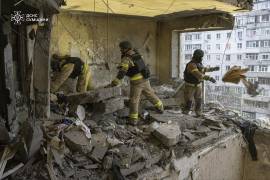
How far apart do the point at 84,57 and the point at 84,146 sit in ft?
15.2

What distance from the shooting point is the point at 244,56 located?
10.8m

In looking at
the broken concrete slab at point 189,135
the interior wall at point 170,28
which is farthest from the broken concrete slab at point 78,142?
the interior wall at point 170,28

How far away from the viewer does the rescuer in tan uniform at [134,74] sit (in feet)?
22.2

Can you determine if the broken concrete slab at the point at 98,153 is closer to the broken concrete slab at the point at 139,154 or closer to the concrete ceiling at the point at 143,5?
the broken concrete slab at the point at 139,154

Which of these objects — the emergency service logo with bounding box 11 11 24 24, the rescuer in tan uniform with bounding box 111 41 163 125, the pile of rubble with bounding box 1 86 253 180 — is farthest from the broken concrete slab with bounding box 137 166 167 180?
the emergency service logo with bounding box 11 11 24 24

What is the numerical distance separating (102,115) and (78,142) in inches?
72.0

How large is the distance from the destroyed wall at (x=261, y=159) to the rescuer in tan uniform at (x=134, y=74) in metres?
3.23

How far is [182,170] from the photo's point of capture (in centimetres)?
623

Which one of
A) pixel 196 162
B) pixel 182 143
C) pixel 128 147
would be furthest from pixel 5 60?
pixel 196 162

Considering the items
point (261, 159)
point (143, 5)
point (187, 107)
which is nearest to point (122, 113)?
point (187, 107)

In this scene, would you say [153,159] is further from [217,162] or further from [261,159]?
[261,159]

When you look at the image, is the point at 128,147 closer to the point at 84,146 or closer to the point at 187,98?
→ the point at 84,146

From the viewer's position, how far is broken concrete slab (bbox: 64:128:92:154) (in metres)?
5.28

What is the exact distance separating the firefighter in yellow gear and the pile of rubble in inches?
16.4
